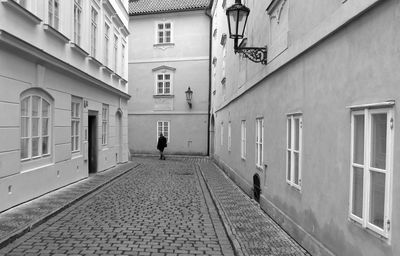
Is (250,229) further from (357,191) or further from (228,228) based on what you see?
(357,191)

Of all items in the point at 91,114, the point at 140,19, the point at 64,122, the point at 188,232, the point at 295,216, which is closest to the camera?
the point at 295,216

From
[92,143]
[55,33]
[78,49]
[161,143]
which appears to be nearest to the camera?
[55,33]

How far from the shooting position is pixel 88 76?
12.9 metres

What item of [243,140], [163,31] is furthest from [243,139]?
[163,31]

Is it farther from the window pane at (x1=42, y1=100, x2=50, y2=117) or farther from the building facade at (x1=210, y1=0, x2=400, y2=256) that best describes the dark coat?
the building facade at (x1=210, y1=0, x2=400, y2=256)

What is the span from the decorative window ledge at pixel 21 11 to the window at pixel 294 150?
18.5 ft

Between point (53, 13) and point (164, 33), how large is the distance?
17873 millimetres

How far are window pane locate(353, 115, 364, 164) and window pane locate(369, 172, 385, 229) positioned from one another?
0.33m

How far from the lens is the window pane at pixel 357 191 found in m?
3.96

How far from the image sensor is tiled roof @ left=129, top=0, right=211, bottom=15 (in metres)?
27.0

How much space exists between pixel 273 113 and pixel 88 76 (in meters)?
7.32

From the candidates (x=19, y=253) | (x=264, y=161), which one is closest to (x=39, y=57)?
(x=19, y=253)

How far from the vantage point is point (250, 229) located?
21.9 ft

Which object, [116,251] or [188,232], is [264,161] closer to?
[188,232]
